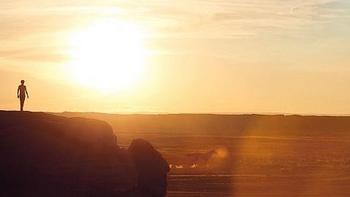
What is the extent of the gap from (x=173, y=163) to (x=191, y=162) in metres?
1.85

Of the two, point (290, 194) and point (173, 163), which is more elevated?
point (173, 163)

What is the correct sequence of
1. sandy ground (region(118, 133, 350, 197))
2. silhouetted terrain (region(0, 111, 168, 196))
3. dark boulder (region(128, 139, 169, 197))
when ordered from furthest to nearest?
sandy ground (region(118, 133, 350, 197))
dark boulder (region(128, 139, 169, 197))
silhouetted terrain (region(0, 111, 168, 196))

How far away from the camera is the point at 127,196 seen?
25.5m

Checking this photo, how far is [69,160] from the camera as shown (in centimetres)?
2544

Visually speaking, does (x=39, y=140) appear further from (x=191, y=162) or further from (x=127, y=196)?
(x=191, y=162)

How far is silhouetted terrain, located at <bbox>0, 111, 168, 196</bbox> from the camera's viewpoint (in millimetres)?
24875

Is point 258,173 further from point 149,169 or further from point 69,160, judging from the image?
point 69,160

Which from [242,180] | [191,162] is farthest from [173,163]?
[242,180]

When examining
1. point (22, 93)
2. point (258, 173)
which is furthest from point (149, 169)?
point (258, 173)

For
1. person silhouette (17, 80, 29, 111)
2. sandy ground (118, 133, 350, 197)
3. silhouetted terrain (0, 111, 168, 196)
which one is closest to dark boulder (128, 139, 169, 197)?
silhouetted terrain (0, 111, 168, 196)

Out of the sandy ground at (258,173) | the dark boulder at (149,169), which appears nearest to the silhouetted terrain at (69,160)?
the dark boulder at (149,169)

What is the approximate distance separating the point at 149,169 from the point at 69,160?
9.75 feet

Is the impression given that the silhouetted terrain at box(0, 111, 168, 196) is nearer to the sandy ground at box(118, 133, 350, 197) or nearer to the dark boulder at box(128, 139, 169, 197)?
the dark boulder at box(128, 139, 169, 197)

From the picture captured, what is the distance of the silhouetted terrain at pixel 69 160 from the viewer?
24.9 meters
